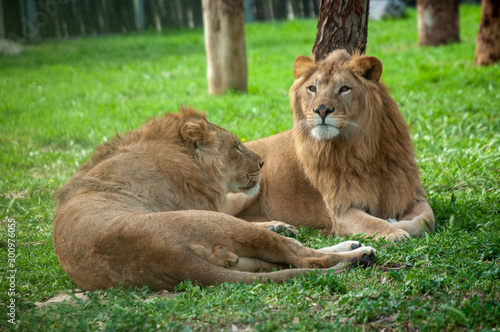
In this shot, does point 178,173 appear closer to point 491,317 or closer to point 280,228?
point 280,228

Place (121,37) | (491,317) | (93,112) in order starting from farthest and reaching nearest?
(121,37) < (93,112) < (491,317)

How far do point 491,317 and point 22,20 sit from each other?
17.3 metres

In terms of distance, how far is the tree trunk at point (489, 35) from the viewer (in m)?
10.1

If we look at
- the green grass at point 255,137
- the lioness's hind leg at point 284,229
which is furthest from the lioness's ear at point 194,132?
the green grass at point 255,137

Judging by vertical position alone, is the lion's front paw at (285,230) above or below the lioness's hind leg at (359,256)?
below

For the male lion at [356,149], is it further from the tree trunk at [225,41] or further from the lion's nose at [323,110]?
the tree trunk at [225,41]

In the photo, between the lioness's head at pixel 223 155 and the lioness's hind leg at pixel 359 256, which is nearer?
the lioness's hind leg at pixel 359 256

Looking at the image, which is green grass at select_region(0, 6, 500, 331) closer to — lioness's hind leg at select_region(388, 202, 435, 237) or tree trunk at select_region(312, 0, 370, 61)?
lioness's hind leg at select_region(388, 202, 435, 237)

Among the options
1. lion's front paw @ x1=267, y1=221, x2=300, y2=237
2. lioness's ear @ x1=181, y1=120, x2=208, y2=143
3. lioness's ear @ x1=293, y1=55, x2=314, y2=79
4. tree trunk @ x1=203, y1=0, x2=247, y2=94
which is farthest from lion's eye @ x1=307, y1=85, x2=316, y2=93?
tree trunk @ x1=203, y1=0, x2=247, y2=94

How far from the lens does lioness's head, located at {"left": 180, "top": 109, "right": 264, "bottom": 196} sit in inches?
172

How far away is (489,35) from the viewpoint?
33.8 feet

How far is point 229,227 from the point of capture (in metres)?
3.58

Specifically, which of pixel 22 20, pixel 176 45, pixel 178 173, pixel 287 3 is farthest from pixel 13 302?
pixel 287 3

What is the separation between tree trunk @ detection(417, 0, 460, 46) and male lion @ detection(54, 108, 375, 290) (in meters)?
9.98
